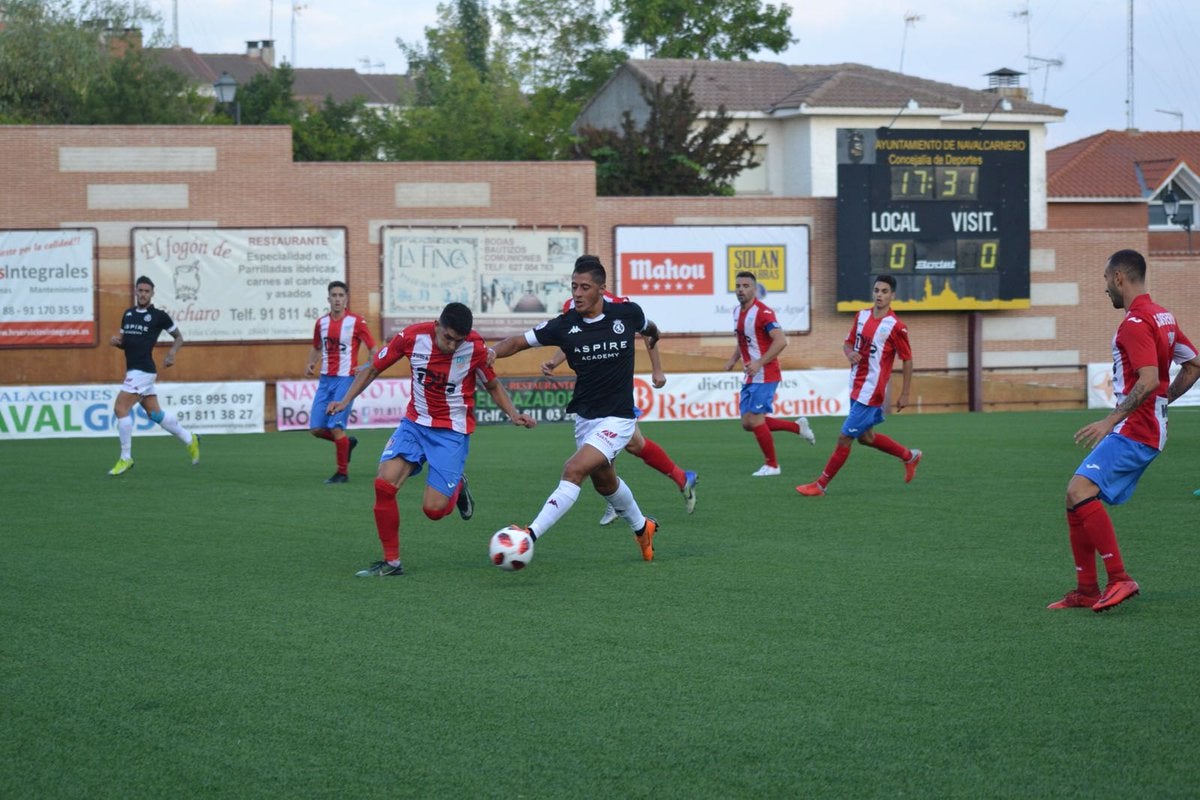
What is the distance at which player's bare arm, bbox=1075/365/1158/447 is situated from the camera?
7246 millimetres

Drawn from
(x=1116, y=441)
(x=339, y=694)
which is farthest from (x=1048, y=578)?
(x=339, y=694)

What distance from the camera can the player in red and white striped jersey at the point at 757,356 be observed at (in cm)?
1493

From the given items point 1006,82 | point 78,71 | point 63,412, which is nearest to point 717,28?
point 1006,82

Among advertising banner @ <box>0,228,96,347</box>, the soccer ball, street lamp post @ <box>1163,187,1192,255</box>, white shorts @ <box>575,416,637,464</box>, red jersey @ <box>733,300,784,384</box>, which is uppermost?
street lamp post @ <box>1163,187,1192,255</box>

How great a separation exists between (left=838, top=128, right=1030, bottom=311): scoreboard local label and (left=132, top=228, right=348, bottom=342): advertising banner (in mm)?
11665

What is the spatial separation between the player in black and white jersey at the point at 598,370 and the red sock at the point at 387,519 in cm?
96

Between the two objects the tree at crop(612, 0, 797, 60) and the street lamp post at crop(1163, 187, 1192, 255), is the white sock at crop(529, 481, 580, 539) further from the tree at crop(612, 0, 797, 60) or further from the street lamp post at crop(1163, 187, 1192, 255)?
the tree at crop(612, 0, 797, 60)

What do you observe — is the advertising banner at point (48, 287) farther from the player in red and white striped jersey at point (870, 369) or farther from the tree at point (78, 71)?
the player in red and white striped jersey at point (870, 369)

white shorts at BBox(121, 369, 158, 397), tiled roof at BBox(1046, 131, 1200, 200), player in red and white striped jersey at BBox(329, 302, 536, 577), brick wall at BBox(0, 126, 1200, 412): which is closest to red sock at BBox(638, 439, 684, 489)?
player in red and white striped jersey at BBox(329, 302, 536, 577)

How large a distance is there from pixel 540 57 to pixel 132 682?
63.0m

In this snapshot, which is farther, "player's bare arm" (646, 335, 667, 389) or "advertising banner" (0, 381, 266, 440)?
"advertising banner" (0, 381, 266, 440)

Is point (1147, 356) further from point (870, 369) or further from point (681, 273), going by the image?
point (681, 273)

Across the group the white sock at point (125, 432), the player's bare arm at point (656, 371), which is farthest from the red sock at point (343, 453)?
the player's bare arm at point (656, 371)

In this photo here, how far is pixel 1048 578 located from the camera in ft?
28.7
